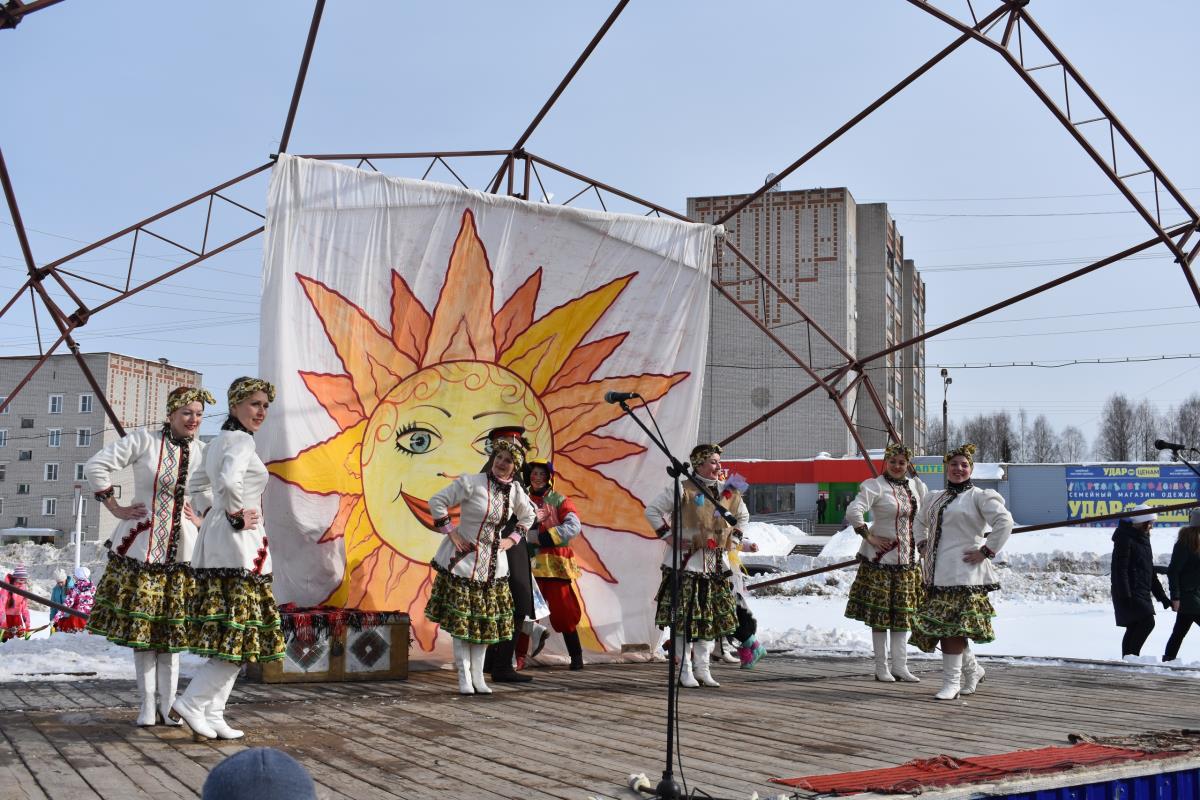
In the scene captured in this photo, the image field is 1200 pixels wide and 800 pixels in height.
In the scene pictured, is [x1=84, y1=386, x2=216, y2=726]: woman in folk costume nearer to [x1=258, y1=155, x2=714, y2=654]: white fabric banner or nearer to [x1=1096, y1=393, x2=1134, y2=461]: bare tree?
[x1=258, y1=155, x2=714, y2=654]: white fabric banner

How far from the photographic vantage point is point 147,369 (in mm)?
52594

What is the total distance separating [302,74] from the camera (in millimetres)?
7473

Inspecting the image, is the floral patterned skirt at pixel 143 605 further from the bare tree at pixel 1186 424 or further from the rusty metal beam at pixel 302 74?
the bare tree at pixel 1186 424

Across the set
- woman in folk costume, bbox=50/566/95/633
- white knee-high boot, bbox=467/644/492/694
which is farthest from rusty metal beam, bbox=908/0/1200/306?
woman in folk costume, bbox=50/566/95/633

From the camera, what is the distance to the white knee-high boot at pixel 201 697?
4.92 meters

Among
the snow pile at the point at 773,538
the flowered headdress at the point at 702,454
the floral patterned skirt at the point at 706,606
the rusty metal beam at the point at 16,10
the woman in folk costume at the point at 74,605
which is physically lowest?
the woman in folk costume at the point at 74,605

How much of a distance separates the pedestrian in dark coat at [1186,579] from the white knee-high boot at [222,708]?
23.5 ft

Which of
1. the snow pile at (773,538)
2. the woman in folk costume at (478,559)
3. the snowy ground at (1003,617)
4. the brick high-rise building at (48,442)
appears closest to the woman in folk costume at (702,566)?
the woman in folk costume at (478,559)

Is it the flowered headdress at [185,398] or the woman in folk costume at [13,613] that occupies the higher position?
the flowered headdress at [185,398]

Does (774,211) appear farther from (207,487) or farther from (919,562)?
(207,487)

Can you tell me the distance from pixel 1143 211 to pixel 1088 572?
18.5m

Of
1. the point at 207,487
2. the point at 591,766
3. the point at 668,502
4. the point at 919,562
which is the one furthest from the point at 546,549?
the point at 591,766

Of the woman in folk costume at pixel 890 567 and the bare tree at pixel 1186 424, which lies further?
the bare tree at pixel 1186 424

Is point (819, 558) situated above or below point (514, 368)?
below
